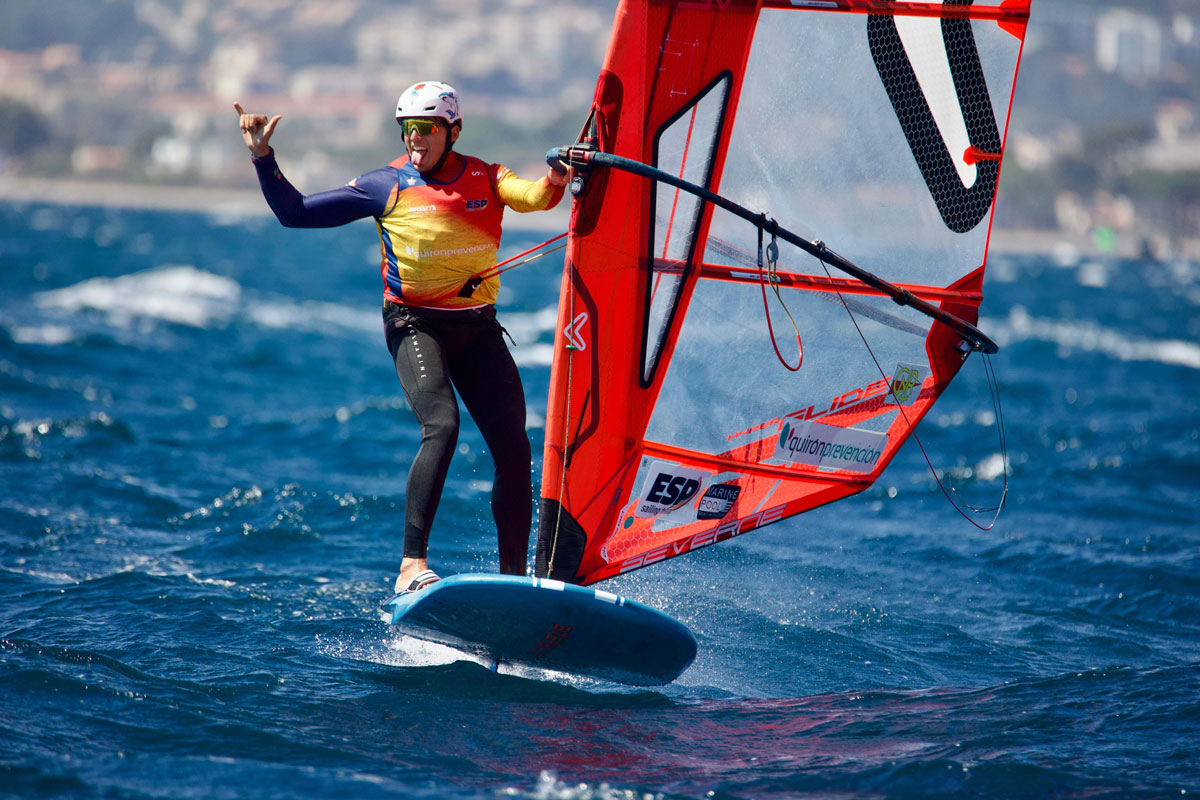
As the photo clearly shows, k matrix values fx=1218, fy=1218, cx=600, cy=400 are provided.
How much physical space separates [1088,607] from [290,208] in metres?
4.45

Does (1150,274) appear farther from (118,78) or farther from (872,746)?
(118,78)

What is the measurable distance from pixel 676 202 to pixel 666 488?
3.68ft

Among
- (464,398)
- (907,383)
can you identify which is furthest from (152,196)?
(907,383)

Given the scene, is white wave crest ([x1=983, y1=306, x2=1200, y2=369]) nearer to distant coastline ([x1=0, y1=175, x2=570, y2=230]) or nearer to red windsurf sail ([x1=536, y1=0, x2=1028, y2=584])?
red windsurf sail ([x1=536, y1=0, x2=1028, y2=584])

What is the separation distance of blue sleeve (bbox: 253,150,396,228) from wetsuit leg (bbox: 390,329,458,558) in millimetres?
497

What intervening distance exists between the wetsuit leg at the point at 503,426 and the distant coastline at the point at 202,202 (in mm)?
102805

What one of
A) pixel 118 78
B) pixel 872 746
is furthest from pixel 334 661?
pixel 118 78

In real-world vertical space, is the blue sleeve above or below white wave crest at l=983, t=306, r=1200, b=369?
below

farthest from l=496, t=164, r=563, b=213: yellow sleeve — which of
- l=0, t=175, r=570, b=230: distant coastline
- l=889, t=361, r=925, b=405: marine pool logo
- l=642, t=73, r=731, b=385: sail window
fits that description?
l=0, t=175, r=570, b=230: distant coastline

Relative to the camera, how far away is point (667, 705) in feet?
15.3

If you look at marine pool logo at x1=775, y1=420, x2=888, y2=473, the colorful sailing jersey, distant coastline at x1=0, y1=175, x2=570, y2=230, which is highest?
distant coastline at x1=0, y1=175, x2=570, y2=230

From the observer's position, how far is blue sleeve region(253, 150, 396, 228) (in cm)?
436

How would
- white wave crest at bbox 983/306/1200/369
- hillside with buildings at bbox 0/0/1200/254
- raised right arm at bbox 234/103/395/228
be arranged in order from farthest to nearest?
hillside with buildings at bbox 0/0/1200/254 → white wave crest at bbox 983/306/1200/369 → raised right arm at bbox 234/103/395/228

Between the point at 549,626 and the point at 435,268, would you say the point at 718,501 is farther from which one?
the point at 435,268
